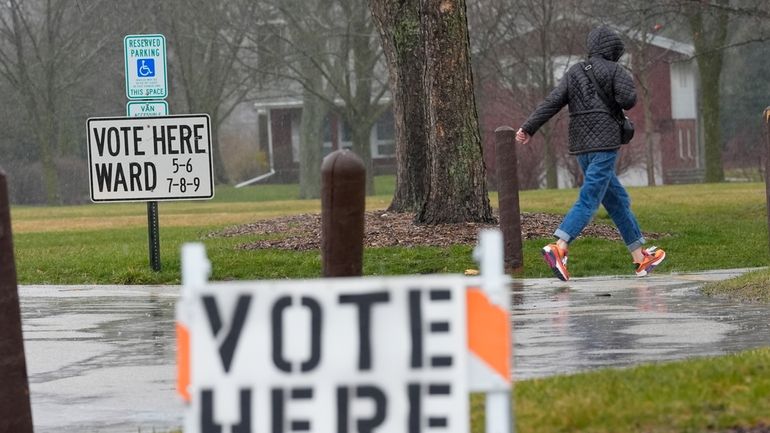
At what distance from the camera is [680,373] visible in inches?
263

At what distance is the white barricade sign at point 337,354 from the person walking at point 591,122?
7.98 meters

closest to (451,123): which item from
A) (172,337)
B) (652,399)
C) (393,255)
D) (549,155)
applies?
(393,255)

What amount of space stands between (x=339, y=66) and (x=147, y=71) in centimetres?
3756

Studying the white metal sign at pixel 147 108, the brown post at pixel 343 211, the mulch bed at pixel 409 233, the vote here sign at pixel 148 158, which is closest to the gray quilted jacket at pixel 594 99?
the vote here sign at pixel 148 158

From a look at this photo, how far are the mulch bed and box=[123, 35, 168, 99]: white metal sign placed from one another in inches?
103

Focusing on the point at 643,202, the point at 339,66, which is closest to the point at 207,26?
the point at 339,66

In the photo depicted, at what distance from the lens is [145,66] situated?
15.1 metres

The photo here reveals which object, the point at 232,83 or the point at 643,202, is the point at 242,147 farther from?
the point at 643,202

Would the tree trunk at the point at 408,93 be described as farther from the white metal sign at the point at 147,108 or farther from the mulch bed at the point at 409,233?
the white metal sign at the point at 147,108

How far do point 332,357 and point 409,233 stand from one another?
41.3 ft

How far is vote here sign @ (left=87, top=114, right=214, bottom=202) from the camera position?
14.8 m

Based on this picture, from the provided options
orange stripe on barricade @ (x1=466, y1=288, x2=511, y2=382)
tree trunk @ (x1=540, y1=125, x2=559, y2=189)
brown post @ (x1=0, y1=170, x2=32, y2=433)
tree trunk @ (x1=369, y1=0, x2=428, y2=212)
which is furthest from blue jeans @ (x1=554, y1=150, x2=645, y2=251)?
tree trunk @ (x1=540, y1=125, x2=559, y2=189)

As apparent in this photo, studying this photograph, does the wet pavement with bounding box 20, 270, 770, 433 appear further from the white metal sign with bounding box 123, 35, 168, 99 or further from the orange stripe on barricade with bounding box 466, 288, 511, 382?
the orange stripe on barricade with bounding box 466, 288, 511, 382

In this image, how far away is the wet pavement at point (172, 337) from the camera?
7.50m
